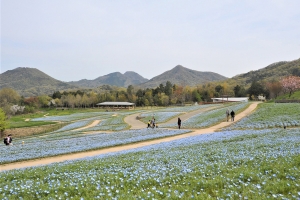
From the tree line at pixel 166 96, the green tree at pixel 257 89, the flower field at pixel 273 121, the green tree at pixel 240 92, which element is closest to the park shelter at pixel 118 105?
the tree line at pixel 166 96

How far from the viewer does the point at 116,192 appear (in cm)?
680

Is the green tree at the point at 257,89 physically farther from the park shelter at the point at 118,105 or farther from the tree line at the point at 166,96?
the park shelter at the point at 118,105

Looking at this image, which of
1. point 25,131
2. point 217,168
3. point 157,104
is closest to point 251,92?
point 157,104

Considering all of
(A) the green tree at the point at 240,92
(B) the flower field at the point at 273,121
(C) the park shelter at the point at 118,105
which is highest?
(A) the green tree at the point at 240,92

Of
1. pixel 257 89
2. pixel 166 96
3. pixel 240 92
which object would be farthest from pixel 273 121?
pixel 240 92

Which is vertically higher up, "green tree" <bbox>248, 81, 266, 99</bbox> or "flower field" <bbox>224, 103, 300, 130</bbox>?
"green tree" <bbox>248, 81, 266, 99</bbox>

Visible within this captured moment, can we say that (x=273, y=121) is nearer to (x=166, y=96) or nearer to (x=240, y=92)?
(x=166, y=96)

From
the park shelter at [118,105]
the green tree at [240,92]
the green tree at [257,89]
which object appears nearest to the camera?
the green tree at [257,89]

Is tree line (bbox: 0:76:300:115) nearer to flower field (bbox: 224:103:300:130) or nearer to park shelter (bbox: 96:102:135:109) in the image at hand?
park shelter (bbox: 96:102:135:109)

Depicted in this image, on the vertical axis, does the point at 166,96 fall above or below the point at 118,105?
above

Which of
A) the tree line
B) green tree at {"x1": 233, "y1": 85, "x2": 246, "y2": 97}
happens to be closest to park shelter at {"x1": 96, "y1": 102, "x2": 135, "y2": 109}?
the tree line

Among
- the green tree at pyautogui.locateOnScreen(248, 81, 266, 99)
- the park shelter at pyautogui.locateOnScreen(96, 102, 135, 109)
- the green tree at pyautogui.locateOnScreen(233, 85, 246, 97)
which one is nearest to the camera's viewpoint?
the green tree at pyautogui.locateOnScreen(248, 81, 266, 99)

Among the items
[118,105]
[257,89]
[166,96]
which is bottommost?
[118,105]

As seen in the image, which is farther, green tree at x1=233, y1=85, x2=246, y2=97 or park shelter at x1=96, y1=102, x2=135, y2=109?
green tree at x1=233, y1=85, x2=246, y2=97
